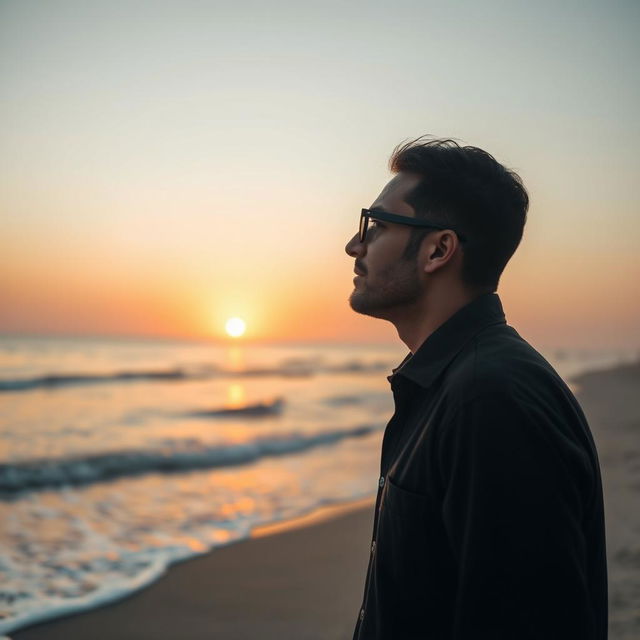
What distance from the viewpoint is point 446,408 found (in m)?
1.64

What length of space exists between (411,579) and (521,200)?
1.20 metres

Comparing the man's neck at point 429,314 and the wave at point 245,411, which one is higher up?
the man's neck at point 429,314

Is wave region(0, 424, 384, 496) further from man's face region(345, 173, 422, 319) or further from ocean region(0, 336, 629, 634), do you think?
man's face region(345, 173, 422, 319)

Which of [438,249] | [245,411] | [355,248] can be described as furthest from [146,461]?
[438,249]

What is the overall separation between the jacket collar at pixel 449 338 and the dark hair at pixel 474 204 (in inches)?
3.6

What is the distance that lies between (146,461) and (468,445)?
11274 mm

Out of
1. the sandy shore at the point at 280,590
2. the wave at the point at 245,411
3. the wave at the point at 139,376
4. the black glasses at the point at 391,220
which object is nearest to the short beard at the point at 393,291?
the black glasses at the point at 391,220

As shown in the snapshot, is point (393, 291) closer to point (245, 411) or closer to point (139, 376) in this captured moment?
point (245, 411)

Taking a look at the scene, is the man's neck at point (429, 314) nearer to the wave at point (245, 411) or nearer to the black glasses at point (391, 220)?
the black glasses at point (391, 220)

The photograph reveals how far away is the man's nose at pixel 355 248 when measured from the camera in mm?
Result: 2291

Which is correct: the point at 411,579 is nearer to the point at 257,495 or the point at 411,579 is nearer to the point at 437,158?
the point at 437,158

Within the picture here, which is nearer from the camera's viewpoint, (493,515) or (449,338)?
(493,515)

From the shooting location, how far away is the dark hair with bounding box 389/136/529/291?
2076mm

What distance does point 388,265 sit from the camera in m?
2.19
